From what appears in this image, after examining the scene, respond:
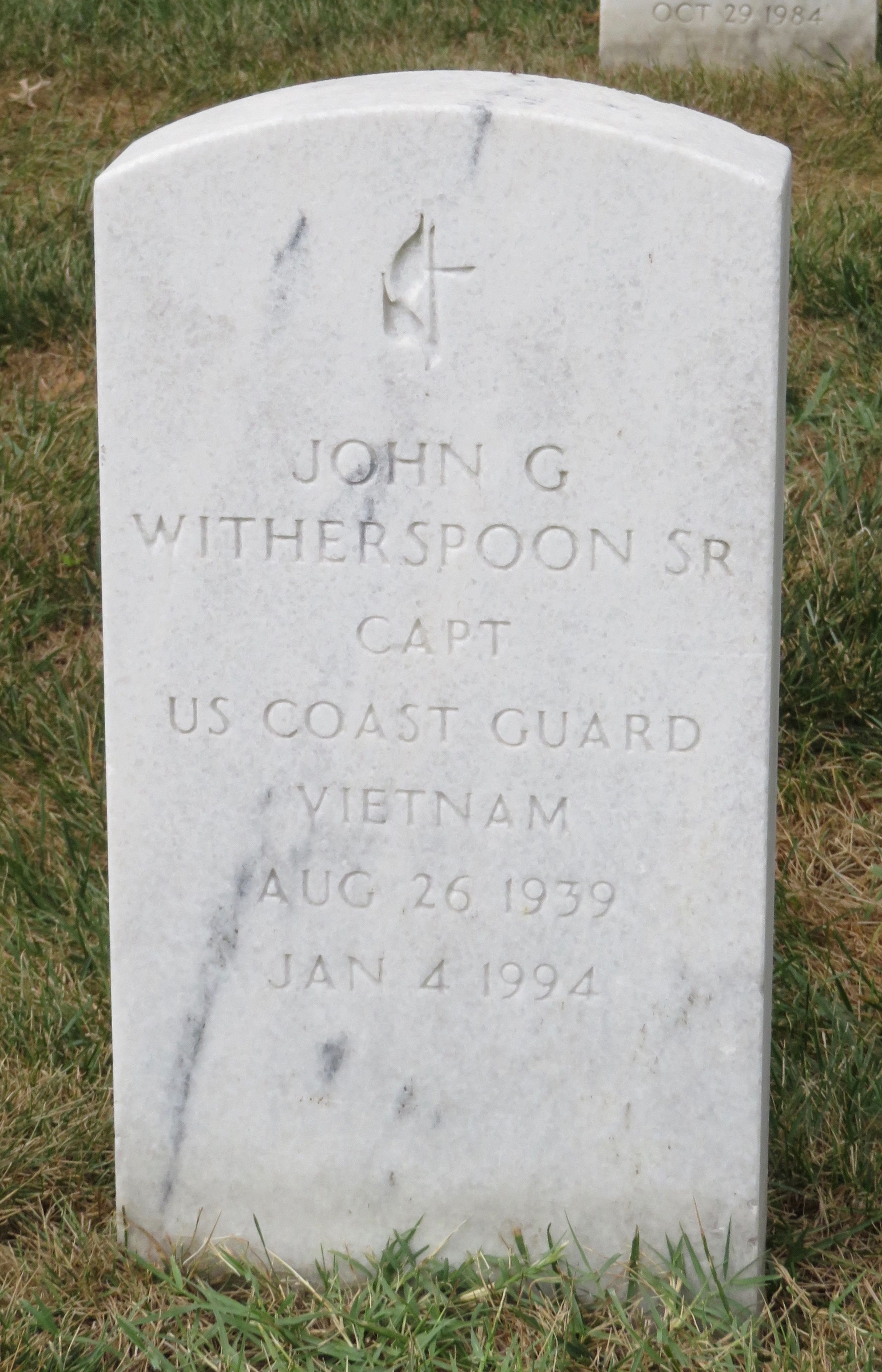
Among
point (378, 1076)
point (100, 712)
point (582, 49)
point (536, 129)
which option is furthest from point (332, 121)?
point (582, 49)

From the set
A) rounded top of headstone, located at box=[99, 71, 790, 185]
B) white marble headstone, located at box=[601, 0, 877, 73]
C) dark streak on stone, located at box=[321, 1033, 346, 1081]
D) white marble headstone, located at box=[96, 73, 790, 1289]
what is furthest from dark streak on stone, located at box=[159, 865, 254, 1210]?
white marble headstone, located at box=[601, 0, 877, 73]

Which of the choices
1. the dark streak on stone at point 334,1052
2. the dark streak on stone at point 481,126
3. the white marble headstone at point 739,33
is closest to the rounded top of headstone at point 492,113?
the dark streak on stone at point 481,126

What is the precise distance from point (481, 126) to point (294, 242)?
23 cm

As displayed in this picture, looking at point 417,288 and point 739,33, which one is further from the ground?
point 739,33

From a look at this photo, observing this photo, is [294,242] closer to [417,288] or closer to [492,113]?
[417,288]

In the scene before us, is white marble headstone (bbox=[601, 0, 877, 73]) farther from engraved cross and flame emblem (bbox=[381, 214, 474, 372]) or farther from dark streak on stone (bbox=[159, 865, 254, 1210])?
dark streak on stone (bbox=[159, 865, 254, 1210])

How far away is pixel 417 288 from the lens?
5.84ft

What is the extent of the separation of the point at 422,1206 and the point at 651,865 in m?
0.54

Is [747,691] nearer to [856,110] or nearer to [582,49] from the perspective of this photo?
[856,110]

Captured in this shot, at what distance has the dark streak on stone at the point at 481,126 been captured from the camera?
5.69ft

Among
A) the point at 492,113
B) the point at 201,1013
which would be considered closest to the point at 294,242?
the point at 492,113

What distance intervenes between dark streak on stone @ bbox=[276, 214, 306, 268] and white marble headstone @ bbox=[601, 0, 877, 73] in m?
4.35

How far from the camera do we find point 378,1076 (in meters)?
2.06

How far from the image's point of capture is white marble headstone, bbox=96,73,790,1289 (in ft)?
5.80
